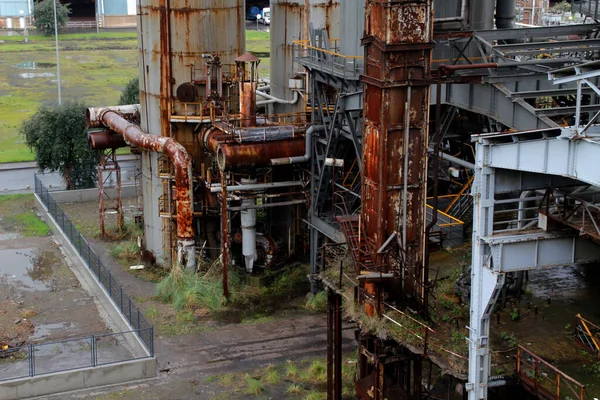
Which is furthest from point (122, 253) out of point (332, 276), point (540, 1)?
point (540, 1)

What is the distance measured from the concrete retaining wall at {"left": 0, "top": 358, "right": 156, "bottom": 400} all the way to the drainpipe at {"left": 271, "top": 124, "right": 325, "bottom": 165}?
7.59 meters

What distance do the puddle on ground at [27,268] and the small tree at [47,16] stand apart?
58.0 metres

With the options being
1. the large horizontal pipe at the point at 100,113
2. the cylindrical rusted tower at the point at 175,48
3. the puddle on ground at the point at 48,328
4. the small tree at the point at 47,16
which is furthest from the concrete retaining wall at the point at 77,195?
the small tree at the point at 47,16

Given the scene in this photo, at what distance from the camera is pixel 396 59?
740 inches

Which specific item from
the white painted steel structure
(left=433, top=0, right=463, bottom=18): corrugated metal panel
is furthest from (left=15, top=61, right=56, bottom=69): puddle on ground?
the white painted steel structure

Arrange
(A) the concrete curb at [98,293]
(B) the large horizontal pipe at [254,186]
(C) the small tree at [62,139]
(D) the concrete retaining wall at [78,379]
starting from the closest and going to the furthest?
(D) the concrete retaining wall at [78,379] → (A) the concrete curb at [98,293] → (B) the large horizontal pipe at [254,186] → (C) the small tree at [62,139]

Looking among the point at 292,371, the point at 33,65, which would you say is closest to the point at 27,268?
the point at 292,371

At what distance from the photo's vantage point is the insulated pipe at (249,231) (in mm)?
29031

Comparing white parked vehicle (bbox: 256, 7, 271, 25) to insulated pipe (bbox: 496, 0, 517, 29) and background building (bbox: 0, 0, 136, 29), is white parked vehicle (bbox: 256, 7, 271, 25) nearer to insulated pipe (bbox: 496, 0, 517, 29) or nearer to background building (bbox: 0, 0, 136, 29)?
background building (bbox: 0, 0, 136, 29)

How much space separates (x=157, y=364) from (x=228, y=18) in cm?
1224

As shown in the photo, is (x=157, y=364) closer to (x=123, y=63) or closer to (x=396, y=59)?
(x=396, y=59)

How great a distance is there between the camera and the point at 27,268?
32.2 meters

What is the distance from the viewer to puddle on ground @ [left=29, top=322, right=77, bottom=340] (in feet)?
84.7

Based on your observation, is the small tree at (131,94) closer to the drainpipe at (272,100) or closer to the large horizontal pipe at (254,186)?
the drainpipe at (272,100)
